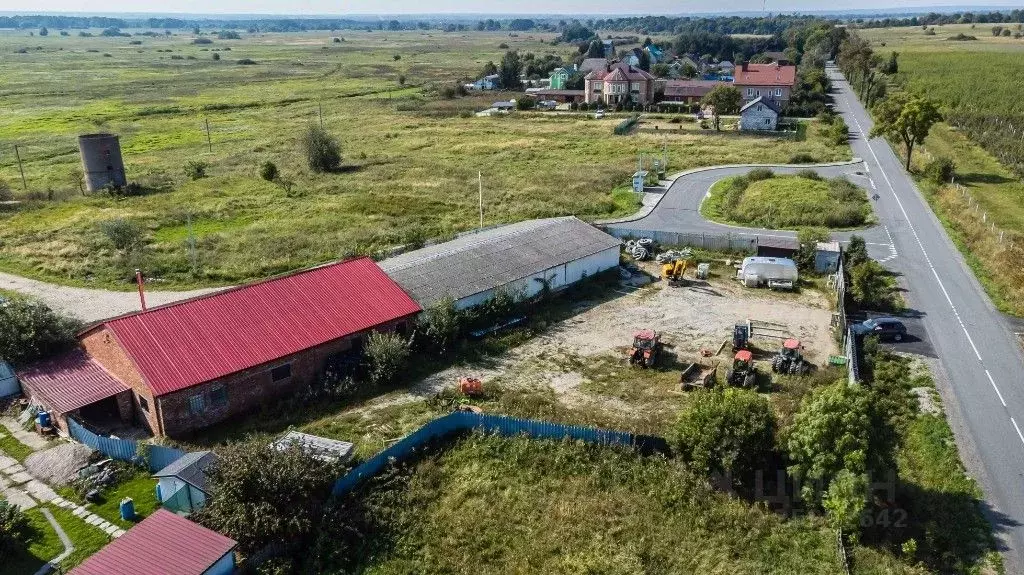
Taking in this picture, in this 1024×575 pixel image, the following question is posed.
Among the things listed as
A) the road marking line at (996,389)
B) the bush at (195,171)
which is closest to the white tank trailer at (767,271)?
the road marking line at (996,389)

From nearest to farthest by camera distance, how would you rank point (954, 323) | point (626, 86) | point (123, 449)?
point (123, 449) < point (954, 323) < point (626, 86)

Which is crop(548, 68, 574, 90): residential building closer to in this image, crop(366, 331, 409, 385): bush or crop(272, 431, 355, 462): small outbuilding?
crop(366, 331, 409, 385): bush

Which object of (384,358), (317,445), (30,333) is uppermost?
(30,333)

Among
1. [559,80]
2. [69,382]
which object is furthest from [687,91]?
[69,382]

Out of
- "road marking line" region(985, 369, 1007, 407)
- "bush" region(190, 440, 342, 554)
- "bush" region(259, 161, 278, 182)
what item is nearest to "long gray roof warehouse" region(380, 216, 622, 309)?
"bush" region(190, 440, 342, 554)

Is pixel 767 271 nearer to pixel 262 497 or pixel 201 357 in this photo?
pixel 201 357
